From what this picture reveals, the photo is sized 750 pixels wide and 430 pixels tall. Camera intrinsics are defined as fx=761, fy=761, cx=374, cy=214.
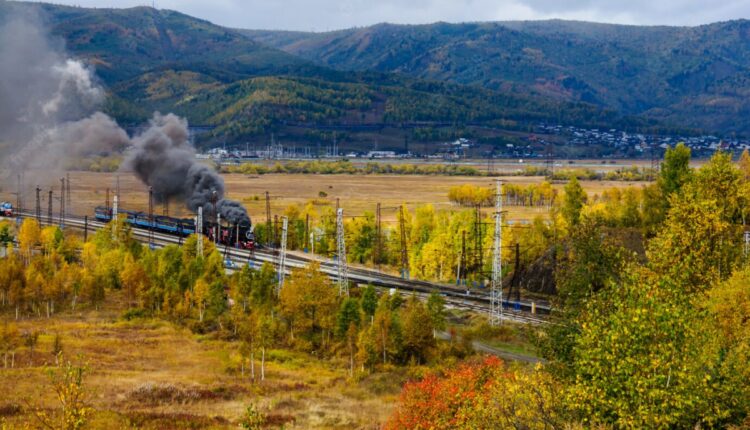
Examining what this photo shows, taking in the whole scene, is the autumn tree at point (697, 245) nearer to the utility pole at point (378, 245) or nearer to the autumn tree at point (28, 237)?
the utility pole at point (378, 245)

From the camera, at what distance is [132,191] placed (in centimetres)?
19288

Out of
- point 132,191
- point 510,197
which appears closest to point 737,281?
point 510,197

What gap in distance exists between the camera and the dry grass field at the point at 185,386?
1855 inches

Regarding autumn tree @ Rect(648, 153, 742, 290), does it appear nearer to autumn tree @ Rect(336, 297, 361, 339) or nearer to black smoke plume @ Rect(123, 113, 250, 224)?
autumn tree @ Rect(336, 297, 361, 339)

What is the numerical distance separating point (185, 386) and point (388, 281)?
4027cm

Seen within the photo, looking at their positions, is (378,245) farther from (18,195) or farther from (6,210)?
(18,195)

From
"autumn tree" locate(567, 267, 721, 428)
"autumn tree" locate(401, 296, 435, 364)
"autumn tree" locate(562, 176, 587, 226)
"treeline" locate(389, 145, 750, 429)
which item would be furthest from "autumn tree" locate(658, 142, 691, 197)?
"autumn tree" locate(567, 267, 721, 428)

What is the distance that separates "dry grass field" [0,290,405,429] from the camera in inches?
1855

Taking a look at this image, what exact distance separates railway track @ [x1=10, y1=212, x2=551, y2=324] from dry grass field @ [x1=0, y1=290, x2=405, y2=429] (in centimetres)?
1679

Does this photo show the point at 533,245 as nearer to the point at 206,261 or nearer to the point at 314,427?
the point at 206,261

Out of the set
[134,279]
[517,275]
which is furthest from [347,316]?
[517,275]

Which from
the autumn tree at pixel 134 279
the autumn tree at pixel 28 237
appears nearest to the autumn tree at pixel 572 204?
the autumn tree at pixel 134 279

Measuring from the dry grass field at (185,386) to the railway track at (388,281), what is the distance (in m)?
16.8

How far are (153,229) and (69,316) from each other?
42.3 metres
